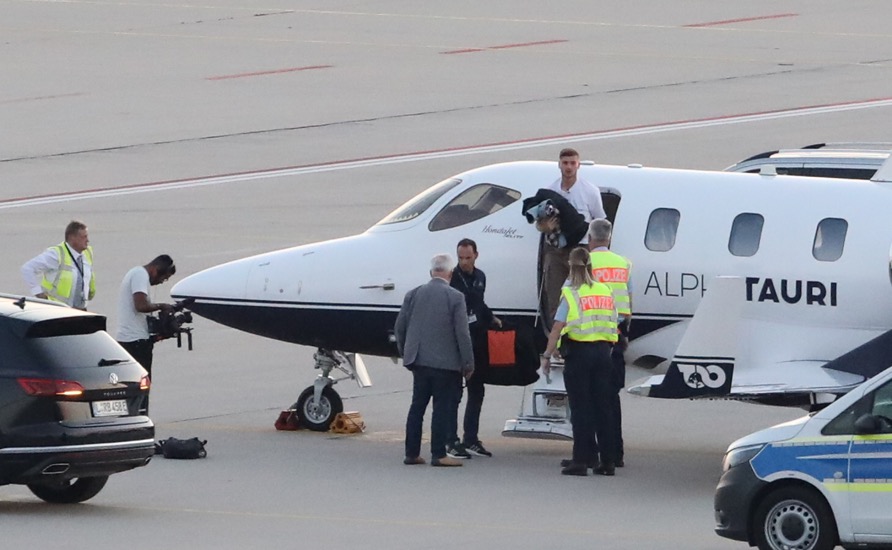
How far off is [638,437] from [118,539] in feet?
22.3

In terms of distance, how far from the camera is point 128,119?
41.7 meters

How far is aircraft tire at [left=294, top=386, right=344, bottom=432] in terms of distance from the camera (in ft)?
63.8

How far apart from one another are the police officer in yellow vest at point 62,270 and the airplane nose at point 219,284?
37.3 inches

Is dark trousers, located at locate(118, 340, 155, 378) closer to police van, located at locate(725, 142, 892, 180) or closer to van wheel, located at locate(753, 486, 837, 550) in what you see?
van wheel, located at locate(753, 486, 837, 550)

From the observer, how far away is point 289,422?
64.4 ft

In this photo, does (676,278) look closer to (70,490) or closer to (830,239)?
(830,239)

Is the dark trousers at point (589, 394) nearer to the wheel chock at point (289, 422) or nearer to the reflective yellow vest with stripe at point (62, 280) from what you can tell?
the wheel chock at point (289, 422)

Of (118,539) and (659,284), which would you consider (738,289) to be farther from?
(118,539)

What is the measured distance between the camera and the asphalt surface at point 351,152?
15.7 metres

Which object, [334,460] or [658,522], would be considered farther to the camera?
[334,460]

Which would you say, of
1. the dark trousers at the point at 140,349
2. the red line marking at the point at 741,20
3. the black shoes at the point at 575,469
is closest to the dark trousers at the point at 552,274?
the black shoes at the point at 575,469

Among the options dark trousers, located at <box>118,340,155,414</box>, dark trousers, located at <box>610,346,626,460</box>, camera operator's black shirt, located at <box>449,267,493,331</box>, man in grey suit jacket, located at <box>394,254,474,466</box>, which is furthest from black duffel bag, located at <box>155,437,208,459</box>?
dark trousers, located at <box>610,346,626,460</box>

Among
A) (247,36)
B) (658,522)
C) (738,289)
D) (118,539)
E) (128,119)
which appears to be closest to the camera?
(118,539)

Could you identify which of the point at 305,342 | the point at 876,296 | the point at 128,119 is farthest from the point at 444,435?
the point at 128,119
